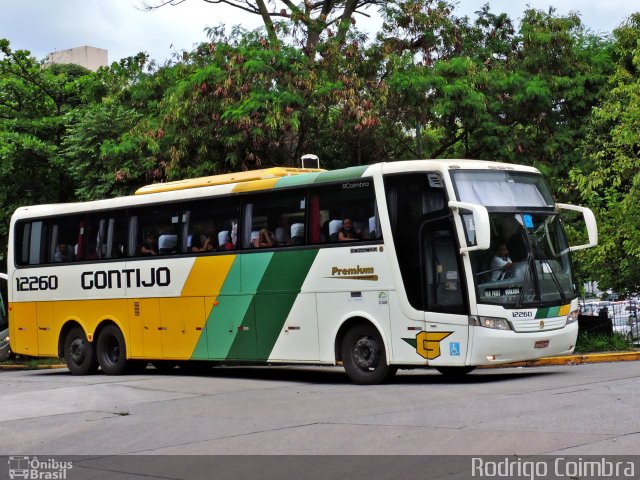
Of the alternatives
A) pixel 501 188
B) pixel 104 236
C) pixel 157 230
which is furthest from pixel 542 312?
pixel 104 236

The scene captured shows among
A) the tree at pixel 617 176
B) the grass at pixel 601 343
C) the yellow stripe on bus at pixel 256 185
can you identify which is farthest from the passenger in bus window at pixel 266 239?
the tree at pixel 617 176

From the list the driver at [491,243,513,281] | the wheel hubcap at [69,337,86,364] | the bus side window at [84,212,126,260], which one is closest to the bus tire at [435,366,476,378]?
the driver at [491,243,513,281]

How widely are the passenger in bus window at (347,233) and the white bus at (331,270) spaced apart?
28 millimetres

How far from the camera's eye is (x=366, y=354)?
16547mm

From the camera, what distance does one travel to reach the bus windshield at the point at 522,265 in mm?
15406

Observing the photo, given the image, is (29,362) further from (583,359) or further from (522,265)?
(522,265)

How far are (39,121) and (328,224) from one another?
18.0 m

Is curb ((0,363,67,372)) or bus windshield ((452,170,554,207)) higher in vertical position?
bus windshield ((452,170,554,207))

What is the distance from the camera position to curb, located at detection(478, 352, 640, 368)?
2019 cm

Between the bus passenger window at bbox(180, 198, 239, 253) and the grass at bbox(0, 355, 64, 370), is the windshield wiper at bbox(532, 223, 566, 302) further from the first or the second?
the grass at bbox(0, 355, 64, 370)

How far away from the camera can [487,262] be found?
50.7 feet

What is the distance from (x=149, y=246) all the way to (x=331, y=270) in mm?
4896

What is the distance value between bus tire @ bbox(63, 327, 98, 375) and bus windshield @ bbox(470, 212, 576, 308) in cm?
988
